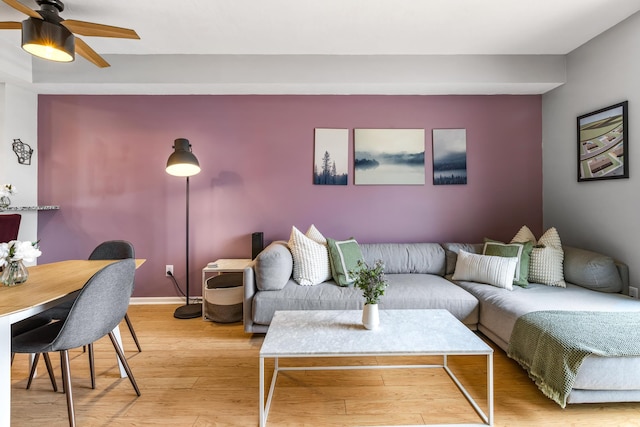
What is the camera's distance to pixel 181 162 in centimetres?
287

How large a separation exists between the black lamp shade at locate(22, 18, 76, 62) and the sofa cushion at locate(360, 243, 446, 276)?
2.70 m

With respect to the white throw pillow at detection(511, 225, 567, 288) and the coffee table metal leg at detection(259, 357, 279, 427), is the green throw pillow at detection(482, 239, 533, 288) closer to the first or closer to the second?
the white throw pillow at detection(511, 225, 567, 288)

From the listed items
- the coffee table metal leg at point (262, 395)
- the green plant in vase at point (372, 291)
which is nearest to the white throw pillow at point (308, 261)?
the coffee table metal leg at point (262, 395)

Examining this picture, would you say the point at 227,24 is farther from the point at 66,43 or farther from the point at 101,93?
the point at 101,93

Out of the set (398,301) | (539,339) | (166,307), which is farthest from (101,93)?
(539,339)

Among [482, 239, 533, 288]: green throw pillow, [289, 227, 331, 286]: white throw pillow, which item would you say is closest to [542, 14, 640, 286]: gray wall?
[482, 239, 533, 288]: green throw pillow

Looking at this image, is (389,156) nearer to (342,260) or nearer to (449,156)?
(449,156)

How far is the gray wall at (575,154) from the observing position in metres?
2.47

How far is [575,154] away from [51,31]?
424cm

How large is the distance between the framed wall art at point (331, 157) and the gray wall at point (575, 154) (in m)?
2.17

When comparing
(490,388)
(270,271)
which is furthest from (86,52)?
(490,388)

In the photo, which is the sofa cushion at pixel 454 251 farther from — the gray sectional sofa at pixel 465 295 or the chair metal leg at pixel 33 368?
the chair metal leg at pixel 33 368

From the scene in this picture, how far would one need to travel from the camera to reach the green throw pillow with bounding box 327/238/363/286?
8.98ft

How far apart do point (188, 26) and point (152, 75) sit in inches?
28.9
